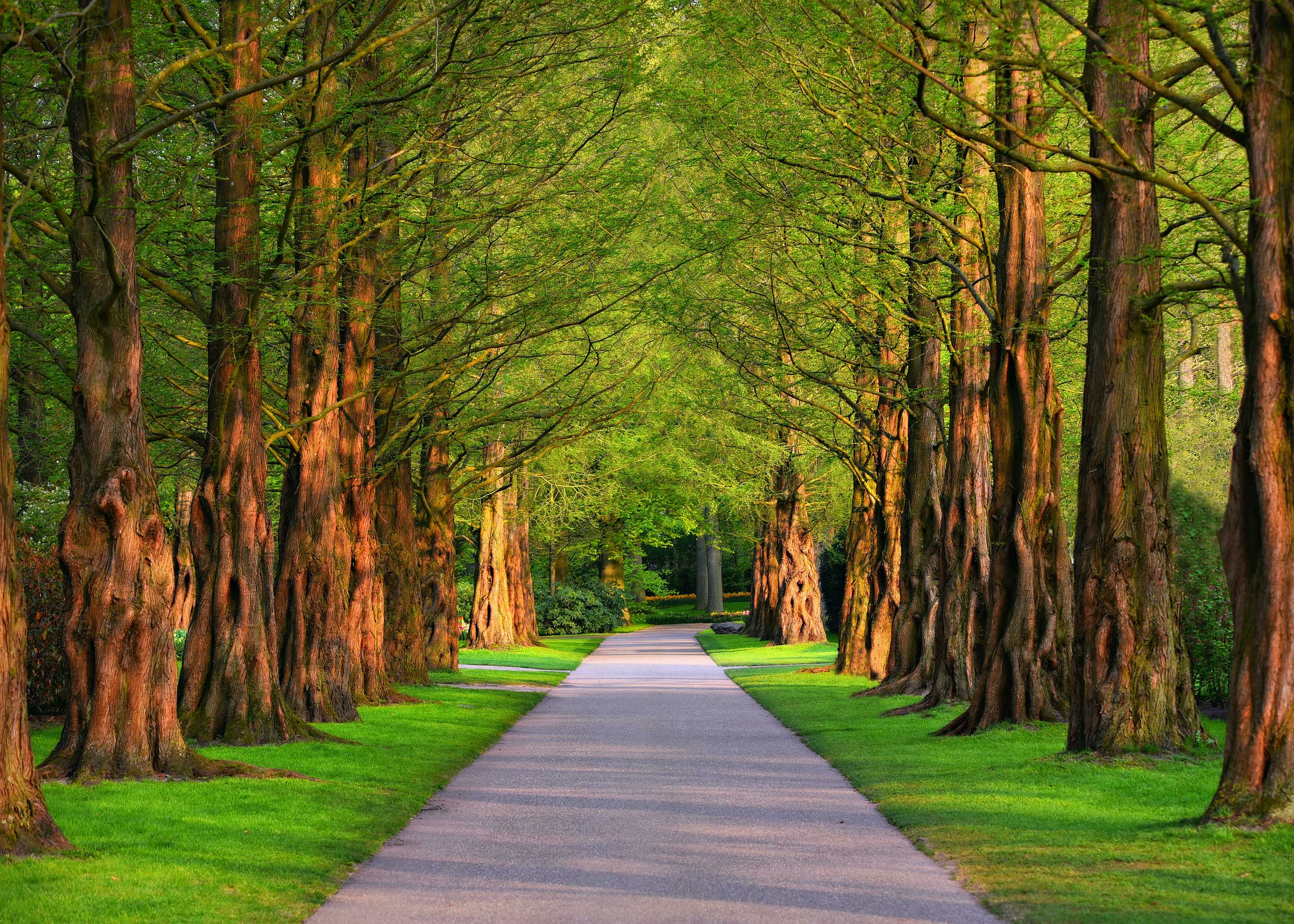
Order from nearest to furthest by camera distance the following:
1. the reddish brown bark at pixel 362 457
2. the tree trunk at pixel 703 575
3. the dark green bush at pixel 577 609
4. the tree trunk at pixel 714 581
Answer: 1. the reddish brown bark at pixel 362 457
2. the dark green bush at pixel 577 609
3. the tree trunk at pixel 714 581
4. the tree trunk at pixel 703 575

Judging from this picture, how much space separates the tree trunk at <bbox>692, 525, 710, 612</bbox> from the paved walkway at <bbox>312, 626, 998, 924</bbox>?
56.5m

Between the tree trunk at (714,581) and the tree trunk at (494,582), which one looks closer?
the tree trunk at (494,582)

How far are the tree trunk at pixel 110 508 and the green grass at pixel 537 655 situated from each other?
73.5ft

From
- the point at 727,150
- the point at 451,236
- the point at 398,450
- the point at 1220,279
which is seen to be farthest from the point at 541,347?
the point at 1220,279

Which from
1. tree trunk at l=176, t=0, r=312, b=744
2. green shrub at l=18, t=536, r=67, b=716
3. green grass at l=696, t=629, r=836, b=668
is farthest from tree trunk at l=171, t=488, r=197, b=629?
tree trunk at l=176, t=0, r=312, b=744

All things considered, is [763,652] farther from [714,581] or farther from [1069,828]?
[714,581]

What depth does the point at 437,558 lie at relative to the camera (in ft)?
91.9

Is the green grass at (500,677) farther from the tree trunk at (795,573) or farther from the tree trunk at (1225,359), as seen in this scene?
the tree trunk at (1225,359)

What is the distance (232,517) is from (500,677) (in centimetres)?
1532

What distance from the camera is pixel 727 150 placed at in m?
20.2

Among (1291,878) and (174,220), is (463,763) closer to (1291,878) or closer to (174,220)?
(174,220)

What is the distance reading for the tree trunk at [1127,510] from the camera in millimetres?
12734

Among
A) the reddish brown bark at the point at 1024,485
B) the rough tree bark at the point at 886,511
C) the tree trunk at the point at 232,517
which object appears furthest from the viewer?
the rough tree bark at the point at 886,511

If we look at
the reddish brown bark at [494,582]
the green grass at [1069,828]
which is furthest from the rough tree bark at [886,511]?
the reddish brown bark at [494,582]
